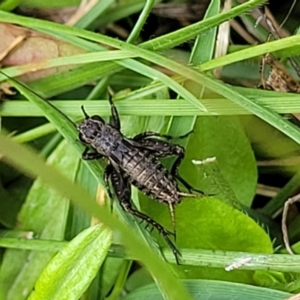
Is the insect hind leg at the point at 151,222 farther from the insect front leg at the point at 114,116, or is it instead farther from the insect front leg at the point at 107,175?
the insect front leg at the point at 114,116

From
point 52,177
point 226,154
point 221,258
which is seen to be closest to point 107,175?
point 226,154

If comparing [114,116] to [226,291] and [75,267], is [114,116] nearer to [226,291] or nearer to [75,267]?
[75,267]

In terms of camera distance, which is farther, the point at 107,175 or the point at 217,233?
the point at 107,175

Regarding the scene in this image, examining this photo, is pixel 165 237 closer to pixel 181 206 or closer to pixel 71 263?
pixel 181 206

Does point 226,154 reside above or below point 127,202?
above

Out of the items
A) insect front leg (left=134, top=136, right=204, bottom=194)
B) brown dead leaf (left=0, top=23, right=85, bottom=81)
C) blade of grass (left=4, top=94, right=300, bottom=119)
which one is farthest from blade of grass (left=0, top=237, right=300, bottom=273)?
brown dead leaf (left=0, top=23, right=85, bottom=81)
